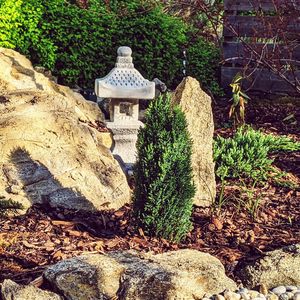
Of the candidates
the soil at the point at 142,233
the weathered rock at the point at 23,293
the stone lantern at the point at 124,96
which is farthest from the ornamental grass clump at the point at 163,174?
the stone lantern at the point at 124,96

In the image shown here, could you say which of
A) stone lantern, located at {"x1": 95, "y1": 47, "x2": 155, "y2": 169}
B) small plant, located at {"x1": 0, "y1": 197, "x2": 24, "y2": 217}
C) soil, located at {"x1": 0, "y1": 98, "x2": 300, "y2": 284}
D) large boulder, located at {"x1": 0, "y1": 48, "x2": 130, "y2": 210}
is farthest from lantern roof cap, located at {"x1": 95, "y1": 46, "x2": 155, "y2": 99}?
small plant, located at {"x1": 0, "y1": 197, "x2": 24, "y2": 217}

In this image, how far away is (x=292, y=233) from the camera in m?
5.42

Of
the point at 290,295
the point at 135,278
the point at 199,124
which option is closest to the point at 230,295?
the point at 290,295

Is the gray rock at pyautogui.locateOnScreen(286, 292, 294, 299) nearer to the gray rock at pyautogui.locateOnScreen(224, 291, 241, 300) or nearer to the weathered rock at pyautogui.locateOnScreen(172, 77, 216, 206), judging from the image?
the gray rock at pyautogui.locateOnScreen(224, 291, 241, 300)

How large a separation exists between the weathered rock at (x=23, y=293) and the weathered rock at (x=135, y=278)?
9 cm

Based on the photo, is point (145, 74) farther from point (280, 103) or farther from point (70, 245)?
point (70, 245)

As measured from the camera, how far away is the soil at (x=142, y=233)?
15.2 ft

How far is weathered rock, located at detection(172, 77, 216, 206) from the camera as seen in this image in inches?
244

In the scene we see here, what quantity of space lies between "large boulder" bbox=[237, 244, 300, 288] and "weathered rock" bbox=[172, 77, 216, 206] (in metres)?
1.84

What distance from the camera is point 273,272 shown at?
4277 millimetres

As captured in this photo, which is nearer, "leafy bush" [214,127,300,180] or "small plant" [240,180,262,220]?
"small plant" [240,180,262,220]

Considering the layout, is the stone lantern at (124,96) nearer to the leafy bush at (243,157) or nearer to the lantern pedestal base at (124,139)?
→ the lantern pedestal base at (124,139)

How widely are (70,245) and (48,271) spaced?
849 mm

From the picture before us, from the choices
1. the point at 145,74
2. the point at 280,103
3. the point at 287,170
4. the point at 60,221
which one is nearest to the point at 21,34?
the point at 145,74
